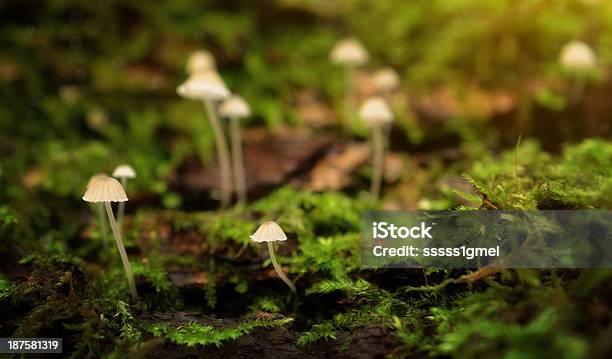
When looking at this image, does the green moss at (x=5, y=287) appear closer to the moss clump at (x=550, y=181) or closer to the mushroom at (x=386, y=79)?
the moss clump at (x=550, y=181)

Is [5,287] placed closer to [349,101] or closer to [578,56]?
[349,101]

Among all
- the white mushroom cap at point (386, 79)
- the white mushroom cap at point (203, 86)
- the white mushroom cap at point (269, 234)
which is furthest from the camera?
the white mushroom cap at point (386, 79)

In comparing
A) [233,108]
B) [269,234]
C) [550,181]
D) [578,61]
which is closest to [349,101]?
[233,108]

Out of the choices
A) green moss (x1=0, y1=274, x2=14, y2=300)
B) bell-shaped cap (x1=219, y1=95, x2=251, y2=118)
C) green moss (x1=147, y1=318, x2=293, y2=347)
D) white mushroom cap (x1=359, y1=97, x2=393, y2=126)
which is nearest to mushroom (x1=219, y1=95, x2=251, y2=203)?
bell-shaped cap (x1=219, y1=95, x2=251, y2=118)

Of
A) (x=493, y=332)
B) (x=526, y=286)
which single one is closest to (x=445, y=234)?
(x=526, y=286)

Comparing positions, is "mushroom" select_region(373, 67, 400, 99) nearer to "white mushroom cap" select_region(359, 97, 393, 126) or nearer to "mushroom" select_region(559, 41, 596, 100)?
"white mushroom cap" select_region(359, 97, 393, 126)

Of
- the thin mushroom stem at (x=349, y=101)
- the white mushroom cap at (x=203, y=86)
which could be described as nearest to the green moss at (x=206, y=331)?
the white mushroom cap at (x=203, y=86)
